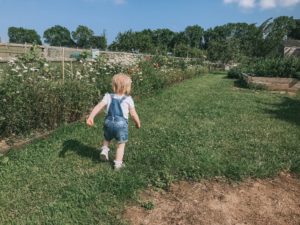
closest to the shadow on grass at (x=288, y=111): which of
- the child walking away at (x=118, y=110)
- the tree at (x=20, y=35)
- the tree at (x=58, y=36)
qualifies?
the child walking away at (x=118, y=110)

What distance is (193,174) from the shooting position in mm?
4863

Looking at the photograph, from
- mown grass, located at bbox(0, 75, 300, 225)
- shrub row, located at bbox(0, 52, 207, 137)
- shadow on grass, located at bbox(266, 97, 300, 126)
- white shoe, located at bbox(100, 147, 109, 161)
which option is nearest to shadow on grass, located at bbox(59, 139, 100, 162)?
mown grass, located at bbox(0, 75, 300, 225)

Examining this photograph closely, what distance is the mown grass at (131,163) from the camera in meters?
4.03

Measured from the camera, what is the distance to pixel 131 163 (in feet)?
17.3

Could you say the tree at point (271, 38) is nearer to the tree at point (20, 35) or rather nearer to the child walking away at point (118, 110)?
the child walking away at point (118, 110)

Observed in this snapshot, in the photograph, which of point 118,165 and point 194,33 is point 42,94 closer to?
point 118,165

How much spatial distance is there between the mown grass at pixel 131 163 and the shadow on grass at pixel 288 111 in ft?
0.53

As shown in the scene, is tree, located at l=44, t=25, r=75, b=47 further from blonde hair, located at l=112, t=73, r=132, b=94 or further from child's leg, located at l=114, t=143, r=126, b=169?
child's leg, located at l=114, t=143, r=126, b=169

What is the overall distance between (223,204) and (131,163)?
1.53 metres

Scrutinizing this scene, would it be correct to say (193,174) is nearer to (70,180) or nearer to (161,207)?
(161,207)

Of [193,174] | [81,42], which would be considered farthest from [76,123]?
[81,42]

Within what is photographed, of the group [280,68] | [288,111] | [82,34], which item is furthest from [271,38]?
[82,34]

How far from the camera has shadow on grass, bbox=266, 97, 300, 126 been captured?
8609 millimetres

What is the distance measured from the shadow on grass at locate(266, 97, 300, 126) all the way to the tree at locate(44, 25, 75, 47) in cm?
9770
